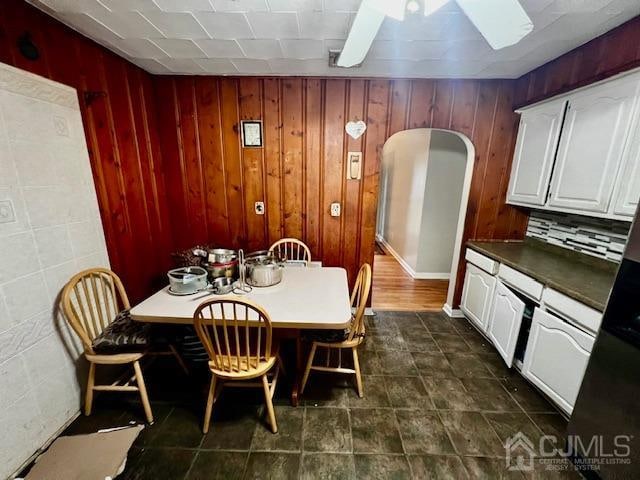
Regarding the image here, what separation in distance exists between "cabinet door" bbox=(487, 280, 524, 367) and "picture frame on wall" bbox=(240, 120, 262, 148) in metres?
2.52

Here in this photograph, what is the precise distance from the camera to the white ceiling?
4.46ft

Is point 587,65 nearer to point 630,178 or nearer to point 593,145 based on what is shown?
point 593,145

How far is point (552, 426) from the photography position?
5.15ft

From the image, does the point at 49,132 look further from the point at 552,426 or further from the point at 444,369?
the point at 552,426

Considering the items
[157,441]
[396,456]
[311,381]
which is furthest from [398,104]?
[157,441]

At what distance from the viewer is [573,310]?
1.46m

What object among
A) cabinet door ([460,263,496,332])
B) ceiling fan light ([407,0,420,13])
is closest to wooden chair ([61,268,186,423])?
ceiling fan light ([407,0,420,13])

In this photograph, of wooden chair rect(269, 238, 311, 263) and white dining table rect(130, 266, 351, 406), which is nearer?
white dining table rect(130, 266, 351, 406)

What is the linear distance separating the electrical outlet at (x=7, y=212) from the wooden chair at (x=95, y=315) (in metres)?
0.42

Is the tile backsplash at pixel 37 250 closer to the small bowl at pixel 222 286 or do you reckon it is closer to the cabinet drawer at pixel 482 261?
the small bowl at pixel 222 286

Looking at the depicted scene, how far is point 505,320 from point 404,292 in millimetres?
1467

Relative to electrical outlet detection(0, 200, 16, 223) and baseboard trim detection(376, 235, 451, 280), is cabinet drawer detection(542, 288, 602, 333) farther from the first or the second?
electrical outlet detection(0, 200, 16, 223)

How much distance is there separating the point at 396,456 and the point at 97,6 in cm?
294

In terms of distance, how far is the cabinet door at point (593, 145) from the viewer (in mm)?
1523
